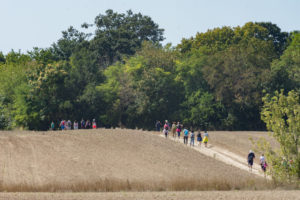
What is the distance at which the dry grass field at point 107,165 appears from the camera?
34719 mm

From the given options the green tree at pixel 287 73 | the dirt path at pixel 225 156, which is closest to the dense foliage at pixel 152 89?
the green tree at pixel 287 73

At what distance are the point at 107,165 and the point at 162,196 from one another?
16.8 metres

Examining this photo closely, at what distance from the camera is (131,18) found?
4488 inches

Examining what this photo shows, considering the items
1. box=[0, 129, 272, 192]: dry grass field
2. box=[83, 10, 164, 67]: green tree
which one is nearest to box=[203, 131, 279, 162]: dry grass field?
box=[0, 129, 272, 192]: dry grass field

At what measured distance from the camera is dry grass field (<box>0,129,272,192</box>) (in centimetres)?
3472

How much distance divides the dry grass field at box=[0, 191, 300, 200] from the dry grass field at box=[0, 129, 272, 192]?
241 cm

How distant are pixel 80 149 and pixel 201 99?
3124 cm

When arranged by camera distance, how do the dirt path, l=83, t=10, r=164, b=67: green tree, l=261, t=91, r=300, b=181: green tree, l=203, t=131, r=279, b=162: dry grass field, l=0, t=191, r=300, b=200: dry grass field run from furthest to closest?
1. l=83, t=10, r=164, b=67: green tree
2. l=203, t=131, r=279, b=162: dry grass field
3. the dirt path
4. l=261, t=91, r=300, b=181: green tree
5. l=0, t=191, r=300, b=200: dry grass field

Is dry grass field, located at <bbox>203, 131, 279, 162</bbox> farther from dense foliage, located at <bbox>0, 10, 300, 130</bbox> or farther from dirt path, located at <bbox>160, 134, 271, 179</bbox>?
dense foliage, located at <bbox>0, 10, 300, 130</bbox>

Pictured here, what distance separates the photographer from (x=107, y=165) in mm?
46312

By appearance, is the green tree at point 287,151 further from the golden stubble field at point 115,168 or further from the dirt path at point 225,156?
the dirt path at point 225,156

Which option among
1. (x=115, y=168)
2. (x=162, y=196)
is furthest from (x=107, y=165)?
(x=162, y=196)

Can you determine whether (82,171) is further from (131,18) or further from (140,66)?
(131,18)

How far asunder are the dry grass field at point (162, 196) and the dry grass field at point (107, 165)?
241 centimetres
